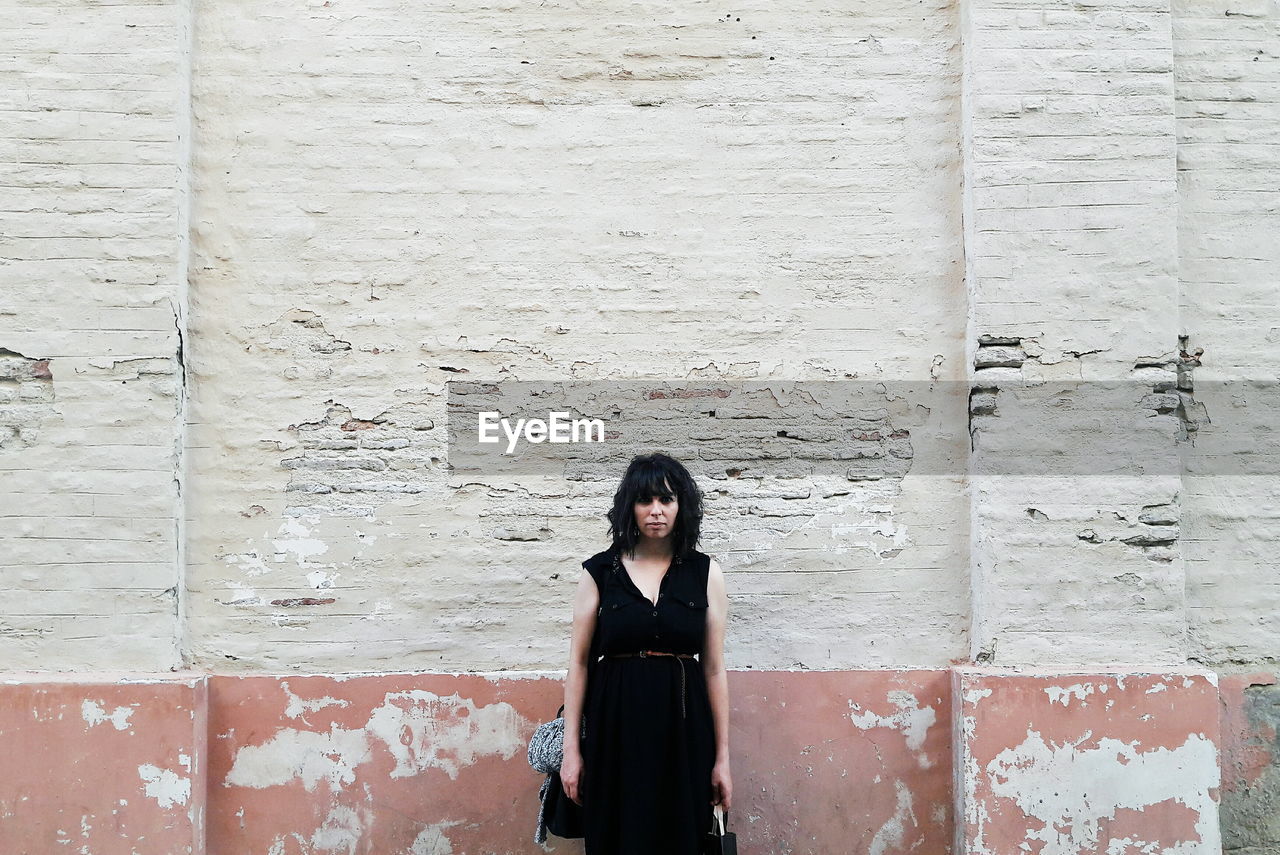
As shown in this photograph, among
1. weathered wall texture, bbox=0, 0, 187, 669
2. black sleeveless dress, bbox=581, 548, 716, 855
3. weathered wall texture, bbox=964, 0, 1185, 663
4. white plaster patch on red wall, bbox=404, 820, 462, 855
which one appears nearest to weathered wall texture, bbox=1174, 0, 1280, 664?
weathered wall texture, bbox=964, 0, 1185, 663

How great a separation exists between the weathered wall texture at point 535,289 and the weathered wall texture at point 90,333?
0.19 meters

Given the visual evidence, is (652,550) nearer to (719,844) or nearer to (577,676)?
(577,676)

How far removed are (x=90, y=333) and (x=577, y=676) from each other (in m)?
2.50

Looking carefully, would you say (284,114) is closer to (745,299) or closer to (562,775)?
(745,299)

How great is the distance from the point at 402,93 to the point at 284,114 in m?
0.52

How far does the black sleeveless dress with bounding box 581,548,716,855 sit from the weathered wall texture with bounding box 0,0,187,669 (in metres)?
1.90

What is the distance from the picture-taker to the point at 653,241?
4840 mm

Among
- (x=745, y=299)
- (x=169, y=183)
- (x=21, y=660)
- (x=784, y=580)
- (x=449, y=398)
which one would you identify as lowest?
(x=21, y=660)

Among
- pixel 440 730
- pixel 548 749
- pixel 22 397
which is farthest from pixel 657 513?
pixel 22 397

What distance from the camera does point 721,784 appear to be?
3.92 metres

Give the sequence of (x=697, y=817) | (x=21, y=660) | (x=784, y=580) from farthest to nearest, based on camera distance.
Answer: (x=784, y=580) → (x=21, y=660) → (x=697, y=817)

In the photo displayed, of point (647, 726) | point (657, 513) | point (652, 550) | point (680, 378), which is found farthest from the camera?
point (680, 378)

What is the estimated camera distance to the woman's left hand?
3920 millimetres

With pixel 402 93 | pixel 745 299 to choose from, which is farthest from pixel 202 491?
pixel 745 299
